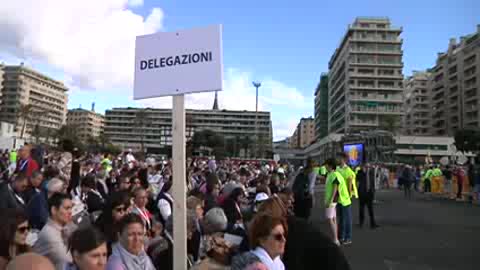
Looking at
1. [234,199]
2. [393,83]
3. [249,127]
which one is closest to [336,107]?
[393,83]

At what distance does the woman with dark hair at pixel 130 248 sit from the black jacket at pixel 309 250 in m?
1.13

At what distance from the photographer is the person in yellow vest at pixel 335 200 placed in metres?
8.63

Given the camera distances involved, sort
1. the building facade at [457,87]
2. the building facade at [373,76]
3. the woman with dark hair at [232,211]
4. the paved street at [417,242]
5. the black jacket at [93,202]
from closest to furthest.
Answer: the woman with dark hair at [232,211], the black jacket at [93,202], the paved street at [417,242], the building facade at [373,76], the building facade at [457,87]

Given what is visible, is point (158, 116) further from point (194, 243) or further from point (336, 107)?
point (194, 243)

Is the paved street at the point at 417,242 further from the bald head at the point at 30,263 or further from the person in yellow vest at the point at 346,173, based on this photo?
the bald head at the point at 30,263

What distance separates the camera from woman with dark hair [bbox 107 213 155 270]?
9.93 feet

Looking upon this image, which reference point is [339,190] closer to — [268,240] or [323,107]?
[268,240]

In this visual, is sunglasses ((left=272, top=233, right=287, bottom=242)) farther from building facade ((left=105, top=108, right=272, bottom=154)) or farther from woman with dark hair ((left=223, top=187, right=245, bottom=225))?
building facade ((left=105, top=108, right=272, bottom=154))

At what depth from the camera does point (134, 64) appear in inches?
129

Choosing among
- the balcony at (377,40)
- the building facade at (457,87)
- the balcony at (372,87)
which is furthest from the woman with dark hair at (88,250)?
the building facade at (457,87)

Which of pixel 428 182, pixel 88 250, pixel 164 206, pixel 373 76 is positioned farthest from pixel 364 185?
pixel 373 76

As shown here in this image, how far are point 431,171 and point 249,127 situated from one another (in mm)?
136186

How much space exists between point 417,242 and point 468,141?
76.2m

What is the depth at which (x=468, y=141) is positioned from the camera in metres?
74.8
